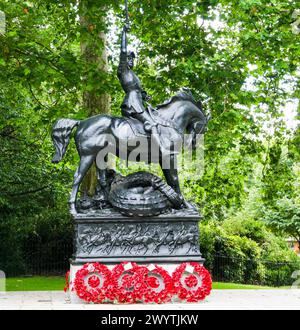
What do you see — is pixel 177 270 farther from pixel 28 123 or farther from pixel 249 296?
pixel 28 123

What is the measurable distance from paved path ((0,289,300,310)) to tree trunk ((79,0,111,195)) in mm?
3271

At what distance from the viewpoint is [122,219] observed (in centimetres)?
1064

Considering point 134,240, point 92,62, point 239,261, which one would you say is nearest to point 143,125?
point 134,240

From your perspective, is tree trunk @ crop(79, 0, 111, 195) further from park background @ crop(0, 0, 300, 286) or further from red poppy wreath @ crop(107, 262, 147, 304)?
red poppy wreath @ crop(107, 262, 147, 304)

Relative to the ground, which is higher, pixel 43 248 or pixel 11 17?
pixel 11 17

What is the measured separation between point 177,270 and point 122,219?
1276 mm

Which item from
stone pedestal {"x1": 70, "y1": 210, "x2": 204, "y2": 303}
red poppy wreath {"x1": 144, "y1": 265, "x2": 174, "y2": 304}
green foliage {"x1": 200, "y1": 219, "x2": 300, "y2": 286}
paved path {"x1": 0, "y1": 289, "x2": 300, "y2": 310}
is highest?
stone pedestal {"x1": 70, "y1": 210, "x2": 204, "y2": 303}

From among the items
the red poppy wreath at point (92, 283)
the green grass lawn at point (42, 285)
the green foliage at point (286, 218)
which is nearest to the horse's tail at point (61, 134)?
the red poppy wreath at point (92, 283)

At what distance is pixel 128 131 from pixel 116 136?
0.75 feet

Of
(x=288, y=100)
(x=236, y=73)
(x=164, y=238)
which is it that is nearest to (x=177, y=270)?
(x=164, y=238)

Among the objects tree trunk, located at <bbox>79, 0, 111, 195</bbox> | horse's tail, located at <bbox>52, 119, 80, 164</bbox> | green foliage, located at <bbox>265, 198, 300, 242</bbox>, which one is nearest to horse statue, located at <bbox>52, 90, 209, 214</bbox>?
horse's tail, located at <bbox>52, 119, 80, 164</bbox>

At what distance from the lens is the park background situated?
1527 centimetres

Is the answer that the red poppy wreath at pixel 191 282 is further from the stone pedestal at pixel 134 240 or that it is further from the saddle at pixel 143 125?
the saddle at pixel 143 125

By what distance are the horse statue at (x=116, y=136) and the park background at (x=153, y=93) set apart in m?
3.78
